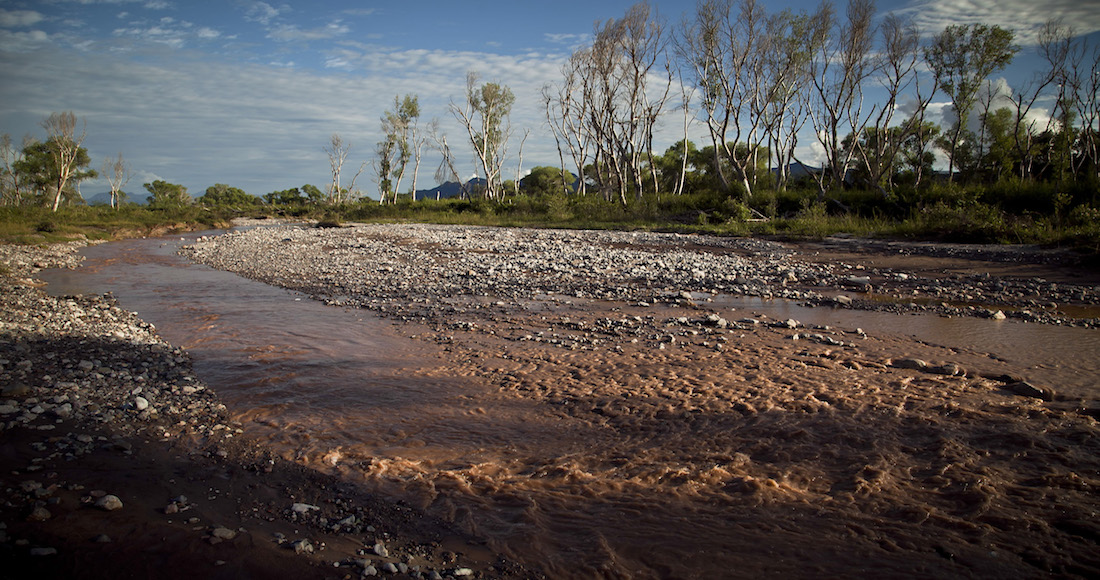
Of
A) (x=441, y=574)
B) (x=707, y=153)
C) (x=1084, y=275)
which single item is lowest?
(x=441, y=574)

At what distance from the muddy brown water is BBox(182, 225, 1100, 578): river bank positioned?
0.5 inches

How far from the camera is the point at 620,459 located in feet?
9.81

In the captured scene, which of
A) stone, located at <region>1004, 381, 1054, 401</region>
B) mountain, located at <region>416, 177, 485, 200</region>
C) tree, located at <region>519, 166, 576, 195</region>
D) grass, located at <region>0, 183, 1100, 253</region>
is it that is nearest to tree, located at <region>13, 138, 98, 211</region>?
grass, located at <region>0, 183, 1100, 253</region>

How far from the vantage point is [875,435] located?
316cm

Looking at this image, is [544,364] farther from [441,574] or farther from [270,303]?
[270,303]

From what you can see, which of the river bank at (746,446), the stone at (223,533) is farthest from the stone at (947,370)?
the stone at (223,533)

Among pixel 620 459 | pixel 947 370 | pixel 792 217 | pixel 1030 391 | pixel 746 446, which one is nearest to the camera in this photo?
pixel 620 459

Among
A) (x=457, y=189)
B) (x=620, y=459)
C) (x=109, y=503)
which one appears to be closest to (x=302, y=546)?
(x=109, y=503)

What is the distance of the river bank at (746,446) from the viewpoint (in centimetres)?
218

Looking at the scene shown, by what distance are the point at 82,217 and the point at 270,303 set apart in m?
30.4

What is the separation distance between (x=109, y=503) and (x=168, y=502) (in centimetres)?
21

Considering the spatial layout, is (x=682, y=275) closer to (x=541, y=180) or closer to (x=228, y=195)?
(x=541, y=180)

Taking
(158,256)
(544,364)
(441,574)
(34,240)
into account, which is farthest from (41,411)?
(34,240)

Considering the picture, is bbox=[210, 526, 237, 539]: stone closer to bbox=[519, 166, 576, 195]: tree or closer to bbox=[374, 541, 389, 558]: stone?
bbox=[374, 541, 389, 558]: stone
